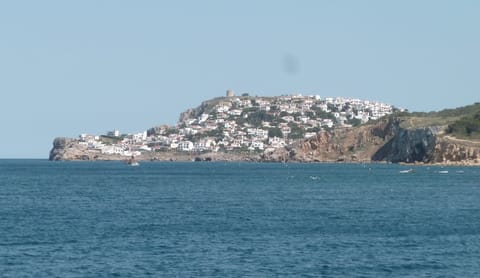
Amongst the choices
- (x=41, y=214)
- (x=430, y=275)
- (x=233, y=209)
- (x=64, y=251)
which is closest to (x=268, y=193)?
(x=233, y=209)

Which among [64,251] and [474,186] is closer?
[64,251]

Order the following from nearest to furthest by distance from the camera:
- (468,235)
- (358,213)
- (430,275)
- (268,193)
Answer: (430,275)
(468,235)
(358,213)
(268,193)

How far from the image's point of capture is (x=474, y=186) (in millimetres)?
113312

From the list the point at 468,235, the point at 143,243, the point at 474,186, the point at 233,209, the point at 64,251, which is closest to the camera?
the point at 64,251

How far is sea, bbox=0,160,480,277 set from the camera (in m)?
44.9

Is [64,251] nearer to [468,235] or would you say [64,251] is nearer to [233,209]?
[468,235]

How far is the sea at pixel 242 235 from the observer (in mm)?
44906

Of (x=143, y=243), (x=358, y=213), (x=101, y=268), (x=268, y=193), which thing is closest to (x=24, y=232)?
(x=143, y=243)

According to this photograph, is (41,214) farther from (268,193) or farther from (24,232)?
(268,193)

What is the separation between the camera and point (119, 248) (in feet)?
169

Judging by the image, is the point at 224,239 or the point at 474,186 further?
the point at 474,186

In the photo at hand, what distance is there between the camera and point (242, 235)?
5753 cm

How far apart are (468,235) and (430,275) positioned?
15078 millimetres

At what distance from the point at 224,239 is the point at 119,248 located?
6969mm
